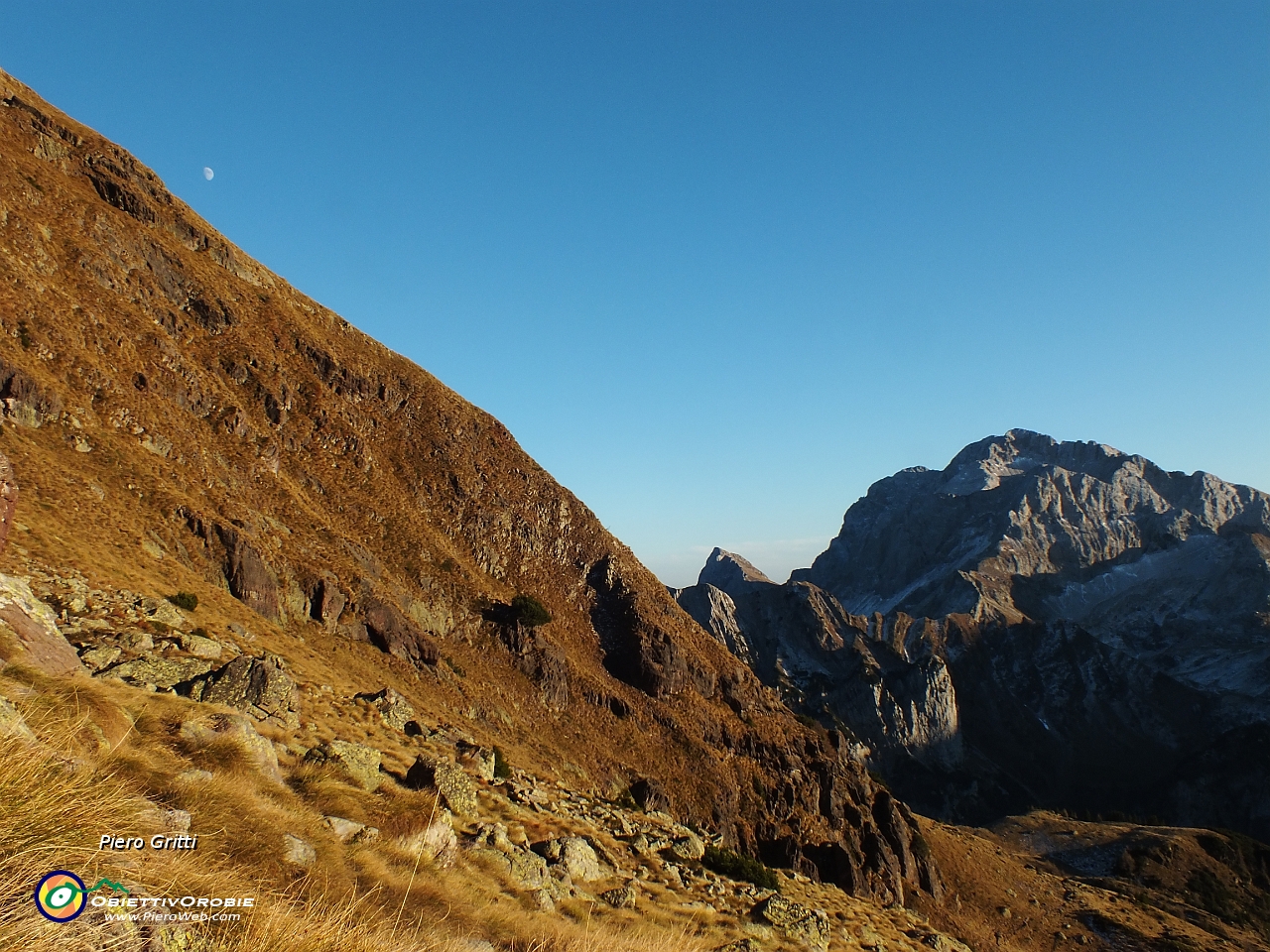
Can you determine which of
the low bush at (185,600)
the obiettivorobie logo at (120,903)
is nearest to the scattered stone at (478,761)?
the low bush at (185,600)

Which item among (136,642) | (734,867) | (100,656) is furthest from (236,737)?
(734,867)

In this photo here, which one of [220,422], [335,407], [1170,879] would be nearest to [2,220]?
[220,422]

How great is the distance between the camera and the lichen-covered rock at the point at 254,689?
17.0m

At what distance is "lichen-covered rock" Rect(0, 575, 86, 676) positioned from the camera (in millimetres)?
12242

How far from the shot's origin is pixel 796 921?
21641 millimetres

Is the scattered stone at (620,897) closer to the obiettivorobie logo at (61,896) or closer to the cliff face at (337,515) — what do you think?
the obiettivorobie logo at (61,896)

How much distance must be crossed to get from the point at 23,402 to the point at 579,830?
36693 mm

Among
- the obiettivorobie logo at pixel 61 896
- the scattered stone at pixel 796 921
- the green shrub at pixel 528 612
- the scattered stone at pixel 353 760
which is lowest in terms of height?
the scattered stone at pixel 796 921

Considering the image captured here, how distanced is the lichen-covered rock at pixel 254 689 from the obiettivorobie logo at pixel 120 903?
42.5ft

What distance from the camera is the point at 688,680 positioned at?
67188 mm

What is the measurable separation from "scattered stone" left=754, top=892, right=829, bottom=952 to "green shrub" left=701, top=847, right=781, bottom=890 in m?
Result: 3.11

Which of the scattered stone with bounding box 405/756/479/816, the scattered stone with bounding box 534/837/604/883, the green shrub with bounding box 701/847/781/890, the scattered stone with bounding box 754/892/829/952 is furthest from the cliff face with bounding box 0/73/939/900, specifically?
the scattered stone with bounding box 754/892/829/952

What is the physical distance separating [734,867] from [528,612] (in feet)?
114

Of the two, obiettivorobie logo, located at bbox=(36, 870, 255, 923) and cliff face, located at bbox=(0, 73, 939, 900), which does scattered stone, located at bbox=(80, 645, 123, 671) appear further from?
obiettivorobie logo, located at bbox=(36, 870, 255, 923)
